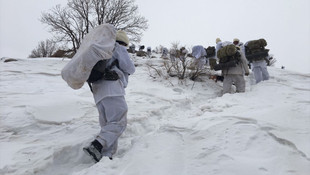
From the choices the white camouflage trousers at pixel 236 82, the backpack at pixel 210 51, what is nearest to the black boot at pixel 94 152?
the white camouflage trousers at pixel 236 82

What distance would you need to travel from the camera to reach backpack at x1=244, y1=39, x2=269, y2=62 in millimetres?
5992

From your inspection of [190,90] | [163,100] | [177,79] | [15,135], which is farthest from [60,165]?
[177,79]

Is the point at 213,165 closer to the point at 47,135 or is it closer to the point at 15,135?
the point at 47,135

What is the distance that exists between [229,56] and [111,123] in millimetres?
3956

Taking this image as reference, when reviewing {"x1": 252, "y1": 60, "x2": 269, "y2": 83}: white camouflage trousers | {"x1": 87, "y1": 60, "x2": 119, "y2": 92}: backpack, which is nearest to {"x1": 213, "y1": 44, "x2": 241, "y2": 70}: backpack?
{"x1": 252, "y1": 60, "x2": 269, "y2": 83}: white camouflage trousers

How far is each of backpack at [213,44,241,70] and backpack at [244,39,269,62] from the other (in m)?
1.37

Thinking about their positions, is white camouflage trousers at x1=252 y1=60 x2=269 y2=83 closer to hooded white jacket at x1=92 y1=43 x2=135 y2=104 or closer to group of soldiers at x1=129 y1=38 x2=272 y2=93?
group of soldiers at x1=129 y1=38 x2=272 y2=93

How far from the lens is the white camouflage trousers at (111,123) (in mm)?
2326

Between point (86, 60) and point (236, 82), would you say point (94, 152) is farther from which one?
point (236, 82)

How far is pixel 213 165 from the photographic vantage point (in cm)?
170

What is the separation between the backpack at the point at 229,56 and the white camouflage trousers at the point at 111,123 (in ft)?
11.9

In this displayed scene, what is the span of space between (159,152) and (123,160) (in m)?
0.39

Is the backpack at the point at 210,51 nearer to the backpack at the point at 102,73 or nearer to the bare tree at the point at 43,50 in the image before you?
the backpack at the point at 102,73

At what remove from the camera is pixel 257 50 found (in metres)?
6.16
